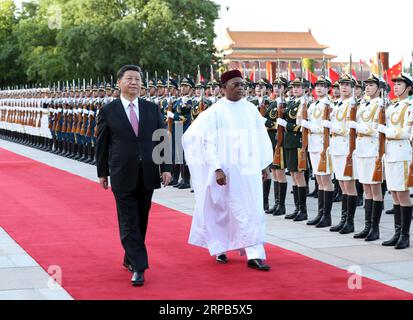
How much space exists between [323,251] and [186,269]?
151 cm

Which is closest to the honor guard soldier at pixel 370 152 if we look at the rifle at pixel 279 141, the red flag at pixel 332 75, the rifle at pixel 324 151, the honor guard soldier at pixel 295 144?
the rifle at pixel 324 151

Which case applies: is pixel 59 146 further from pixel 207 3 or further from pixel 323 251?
pixel 207 3

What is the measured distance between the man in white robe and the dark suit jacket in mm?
789

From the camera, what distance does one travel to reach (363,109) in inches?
362

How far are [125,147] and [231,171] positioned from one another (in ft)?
3.82

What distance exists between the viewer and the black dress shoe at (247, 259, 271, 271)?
24.5 feet

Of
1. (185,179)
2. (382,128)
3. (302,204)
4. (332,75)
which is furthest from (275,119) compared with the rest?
(332,75)

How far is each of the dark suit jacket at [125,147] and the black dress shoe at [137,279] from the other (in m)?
0.65

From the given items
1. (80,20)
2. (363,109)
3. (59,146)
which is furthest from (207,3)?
(363,109)

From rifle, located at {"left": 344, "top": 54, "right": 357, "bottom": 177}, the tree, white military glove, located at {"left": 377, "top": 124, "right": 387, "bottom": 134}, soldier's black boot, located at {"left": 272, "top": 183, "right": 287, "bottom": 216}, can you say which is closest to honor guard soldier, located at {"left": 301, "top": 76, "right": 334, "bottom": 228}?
rifle, located at {"left": 344, "top": 54, "right": 357, "bottom": 177}

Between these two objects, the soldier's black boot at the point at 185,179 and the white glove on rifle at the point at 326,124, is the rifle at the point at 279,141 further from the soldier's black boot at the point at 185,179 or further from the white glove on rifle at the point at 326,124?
the soldier's black boot at the point at 185,179

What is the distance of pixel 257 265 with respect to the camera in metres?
7.54

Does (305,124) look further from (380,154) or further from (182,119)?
(182,119)
